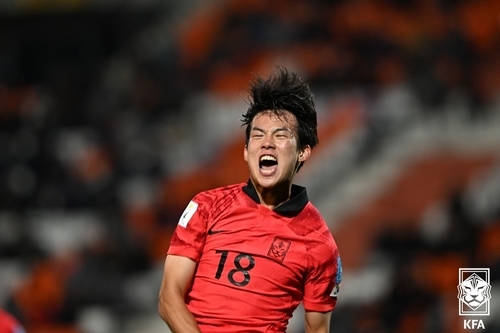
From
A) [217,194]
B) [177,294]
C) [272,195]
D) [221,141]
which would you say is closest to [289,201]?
[272,195]

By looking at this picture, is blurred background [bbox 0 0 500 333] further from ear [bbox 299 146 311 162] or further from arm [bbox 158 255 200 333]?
arm [bbox 158 255 200 333]

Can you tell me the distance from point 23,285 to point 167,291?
5.18 meters

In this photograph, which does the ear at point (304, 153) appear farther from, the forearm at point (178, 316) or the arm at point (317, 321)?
the forearm at point (178, 316)

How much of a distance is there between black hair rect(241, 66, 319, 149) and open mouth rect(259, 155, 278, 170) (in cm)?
12

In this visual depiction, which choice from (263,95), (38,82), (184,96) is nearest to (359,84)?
(184,96)

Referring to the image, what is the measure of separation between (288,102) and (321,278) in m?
0.69

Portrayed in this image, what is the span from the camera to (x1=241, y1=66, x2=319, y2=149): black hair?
3758mm

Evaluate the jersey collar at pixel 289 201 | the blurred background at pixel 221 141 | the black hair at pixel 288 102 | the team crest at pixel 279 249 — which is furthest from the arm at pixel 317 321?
the blurred background at pixel 221 141

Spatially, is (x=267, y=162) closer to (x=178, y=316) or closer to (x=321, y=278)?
(x=321, y=278)

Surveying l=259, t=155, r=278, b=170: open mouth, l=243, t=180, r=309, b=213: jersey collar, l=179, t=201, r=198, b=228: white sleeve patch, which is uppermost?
l=259, t=155, r=278, b=170: open mouth

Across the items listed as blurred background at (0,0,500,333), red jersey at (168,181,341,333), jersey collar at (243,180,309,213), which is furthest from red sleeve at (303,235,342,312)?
blurred background at (0,0,500,333)

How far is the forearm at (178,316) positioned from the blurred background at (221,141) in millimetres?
3744

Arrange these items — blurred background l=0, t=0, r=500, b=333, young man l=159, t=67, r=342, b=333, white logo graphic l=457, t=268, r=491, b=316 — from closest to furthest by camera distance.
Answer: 1. young man l=159, t=67, r=342, b=333
2. white logo graphic l=457, t=268, r=491, b=316
3. blurred background l=0, t=0, r=500, b=333

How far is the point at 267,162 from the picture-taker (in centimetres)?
A: 374
